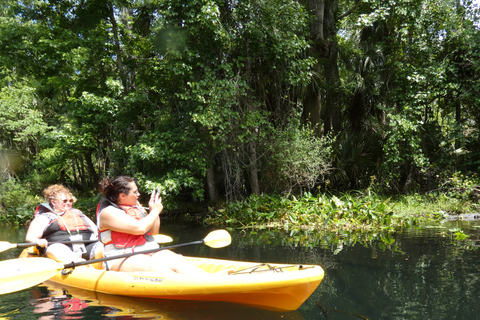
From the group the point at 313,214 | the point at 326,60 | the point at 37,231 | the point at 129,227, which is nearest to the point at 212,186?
the point at 313,214

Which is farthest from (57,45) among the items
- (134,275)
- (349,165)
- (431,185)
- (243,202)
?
(431,185)

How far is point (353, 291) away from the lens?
3740 millimetres

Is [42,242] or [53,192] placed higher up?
[53,192]

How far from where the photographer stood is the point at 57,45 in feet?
35.8

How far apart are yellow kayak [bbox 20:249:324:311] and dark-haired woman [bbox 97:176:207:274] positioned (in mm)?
136

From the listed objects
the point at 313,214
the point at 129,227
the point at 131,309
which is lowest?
the point at 313,214

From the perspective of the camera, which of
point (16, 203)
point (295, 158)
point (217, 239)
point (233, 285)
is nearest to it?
point (233, 285)

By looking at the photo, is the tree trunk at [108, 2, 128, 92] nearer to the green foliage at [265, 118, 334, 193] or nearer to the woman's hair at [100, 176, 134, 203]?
the green foliage at [265, 118, 334, 193]

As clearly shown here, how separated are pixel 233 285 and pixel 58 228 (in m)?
2.89

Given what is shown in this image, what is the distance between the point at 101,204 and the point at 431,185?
943cm

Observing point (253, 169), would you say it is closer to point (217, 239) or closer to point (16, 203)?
point (217, 239)

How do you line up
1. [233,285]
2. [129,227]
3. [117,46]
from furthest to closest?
[117,46]
[129,227]
[233,285]

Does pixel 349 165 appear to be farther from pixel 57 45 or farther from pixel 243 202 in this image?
pixel 57 45

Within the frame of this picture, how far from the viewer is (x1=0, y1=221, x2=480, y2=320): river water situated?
321 cm
